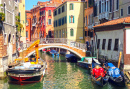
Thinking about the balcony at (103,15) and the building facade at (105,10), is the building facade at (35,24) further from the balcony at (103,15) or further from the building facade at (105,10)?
the balcony at (103,15)

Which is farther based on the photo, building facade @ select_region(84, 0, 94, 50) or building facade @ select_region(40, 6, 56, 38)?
building facade @ select_region(40, 6, 56, 38)

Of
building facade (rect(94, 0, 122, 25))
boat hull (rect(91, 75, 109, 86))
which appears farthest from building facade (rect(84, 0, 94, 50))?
boat hull (rect(91, 75, 109, 86))

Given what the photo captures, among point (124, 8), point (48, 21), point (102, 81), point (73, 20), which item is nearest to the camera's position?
point (102, 81)

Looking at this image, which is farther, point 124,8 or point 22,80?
point 124,8

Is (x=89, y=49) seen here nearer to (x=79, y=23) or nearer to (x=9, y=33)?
(x=79, y=23)

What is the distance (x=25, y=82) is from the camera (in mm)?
16625

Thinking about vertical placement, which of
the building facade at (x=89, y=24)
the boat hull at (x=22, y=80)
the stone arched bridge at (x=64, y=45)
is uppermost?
the building facade at (x=89, y=24)

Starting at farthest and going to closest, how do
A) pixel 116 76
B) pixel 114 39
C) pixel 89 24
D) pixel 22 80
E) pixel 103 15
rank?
1. pixel 89 24
2. pixel 103 15
3. pixel 114 39
4. pixel 22 80
5. pixel 116 76

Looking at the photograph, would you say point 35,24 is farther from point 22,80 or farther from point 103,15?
point 22,80

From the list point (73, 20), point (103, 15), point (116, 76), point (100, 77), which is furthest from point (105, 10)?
point (100, 77)

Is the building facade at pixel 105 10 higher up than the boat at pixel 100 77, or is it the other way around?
the building facade at pixel 105 10

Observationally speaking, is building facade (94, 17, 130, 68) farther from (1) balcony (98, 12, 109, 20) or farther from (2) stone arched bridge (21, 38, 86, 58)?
(2) stone arched bridge (21, 38, 86, 58)

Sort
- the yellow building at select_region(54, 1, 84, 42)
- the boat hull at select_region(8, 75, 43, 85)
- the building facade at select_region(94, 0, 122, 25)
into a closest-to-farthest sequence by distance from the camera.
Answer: the boat hull at select_region(8, 75, 43, 85) → the building facade at select_region(94, 0, 122, 25) → the yellow building at select_region(54, 1, 84, 42)

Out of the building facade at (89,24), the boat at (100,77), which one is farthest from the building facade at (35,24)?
the boat at (100,77)
